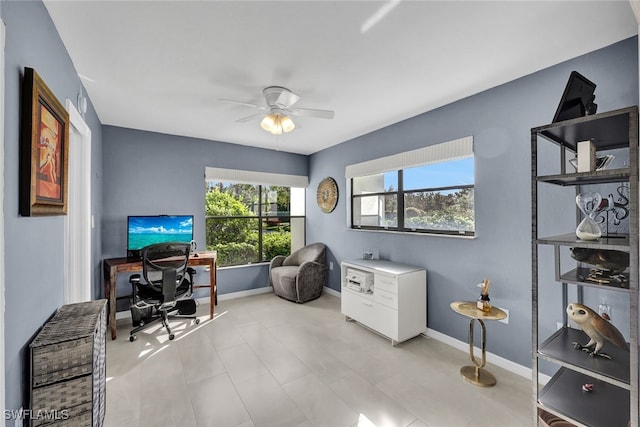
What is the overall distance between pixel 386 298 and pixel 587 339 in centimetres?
162

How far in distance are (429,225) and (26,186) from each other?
333 centimetres

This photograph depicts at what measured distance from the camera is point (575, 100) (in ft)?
4.84

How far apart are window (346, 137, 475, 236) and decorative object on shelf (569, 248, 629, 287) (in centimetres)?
127

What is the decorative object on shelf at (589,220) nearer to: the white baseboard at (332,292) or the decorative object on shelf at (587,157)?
the decorative object on shelf at (587,157)

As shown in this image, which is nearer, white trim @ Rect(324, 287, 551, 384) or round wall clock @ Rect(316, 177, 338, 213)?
white trim @ Rect(324, 287, 551, 384)

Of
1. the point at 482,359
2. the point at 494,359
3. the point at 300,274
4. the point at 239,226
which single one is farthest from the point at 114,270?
the point at 494,359

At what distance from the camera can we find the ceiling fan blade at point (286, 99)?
2540 millimetres

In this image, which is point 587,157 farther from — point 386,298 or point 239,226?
point 239,226

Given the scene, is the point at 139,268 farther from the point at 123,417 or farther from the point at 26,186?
the point at 26,186

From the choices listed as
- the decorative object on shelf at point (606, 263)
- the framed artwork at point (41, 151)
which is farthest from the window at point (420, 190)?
the framed artwork at point (41, 151)

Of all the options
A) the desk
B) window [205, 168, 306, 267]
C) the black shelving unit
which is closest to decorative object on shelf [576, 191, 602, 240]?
the black shelving unit

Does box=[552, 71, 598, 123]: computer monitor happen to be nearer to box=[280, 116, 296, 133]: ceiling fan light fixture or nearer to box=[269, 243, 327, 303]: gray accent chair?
box=[280, 116, 296, 133]: ceiling fan light fixture

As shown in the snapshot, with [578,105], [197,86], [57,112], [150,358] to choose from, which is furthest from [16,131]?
[578,105]

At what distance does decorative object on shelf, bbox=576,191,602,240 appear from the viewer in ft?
4.68
